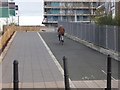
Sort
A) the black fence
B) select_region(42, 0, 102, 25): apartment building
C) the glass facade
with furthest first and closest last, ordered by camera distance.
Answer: select_region(42, 0, 102, 25): apartment building, the glass facade, the black fence

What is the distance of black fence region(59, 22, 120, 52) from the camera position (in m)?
18.3

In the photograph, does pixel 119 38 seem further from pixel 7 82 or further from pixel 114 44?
pixel 7 82

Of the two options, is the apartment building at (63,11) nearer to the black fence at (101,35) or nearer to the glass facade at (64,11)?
the glass facade at (64,11)

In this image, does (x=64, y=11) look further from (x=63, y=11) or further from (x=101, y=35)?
(x=101, y=35)

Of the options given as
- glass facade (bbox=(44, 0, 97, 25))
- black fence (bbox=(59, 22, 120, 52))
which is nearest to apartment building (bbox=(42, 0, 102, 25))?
glass facade (bbox=(44, 0, 97, 25))

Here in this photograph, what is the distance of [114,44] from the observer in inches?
723

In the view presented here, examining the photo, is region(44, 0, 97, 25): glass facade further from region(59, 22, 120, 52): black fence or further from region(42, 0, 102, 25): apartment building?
region(59, 22, 120, 52): black fence

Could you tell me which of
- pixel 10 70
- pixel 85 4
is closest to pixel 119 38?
pixel 10 70

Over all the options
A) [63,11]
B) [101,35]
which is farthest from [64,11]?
[101,35]

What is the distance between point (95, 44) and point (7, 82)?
45.4 ft

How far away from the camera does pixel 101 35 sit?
74.0 feet

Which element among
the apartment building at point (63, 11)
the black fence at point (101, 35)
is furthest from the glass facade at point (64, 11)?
the black fence at point (101, 35)

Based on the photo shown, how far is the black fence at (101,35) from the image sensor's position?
18334mm

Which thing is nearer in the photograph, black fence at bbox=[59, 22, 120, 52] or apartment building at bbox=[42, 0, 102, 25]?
black fence at bbox=[59, 22, 120, 52]
